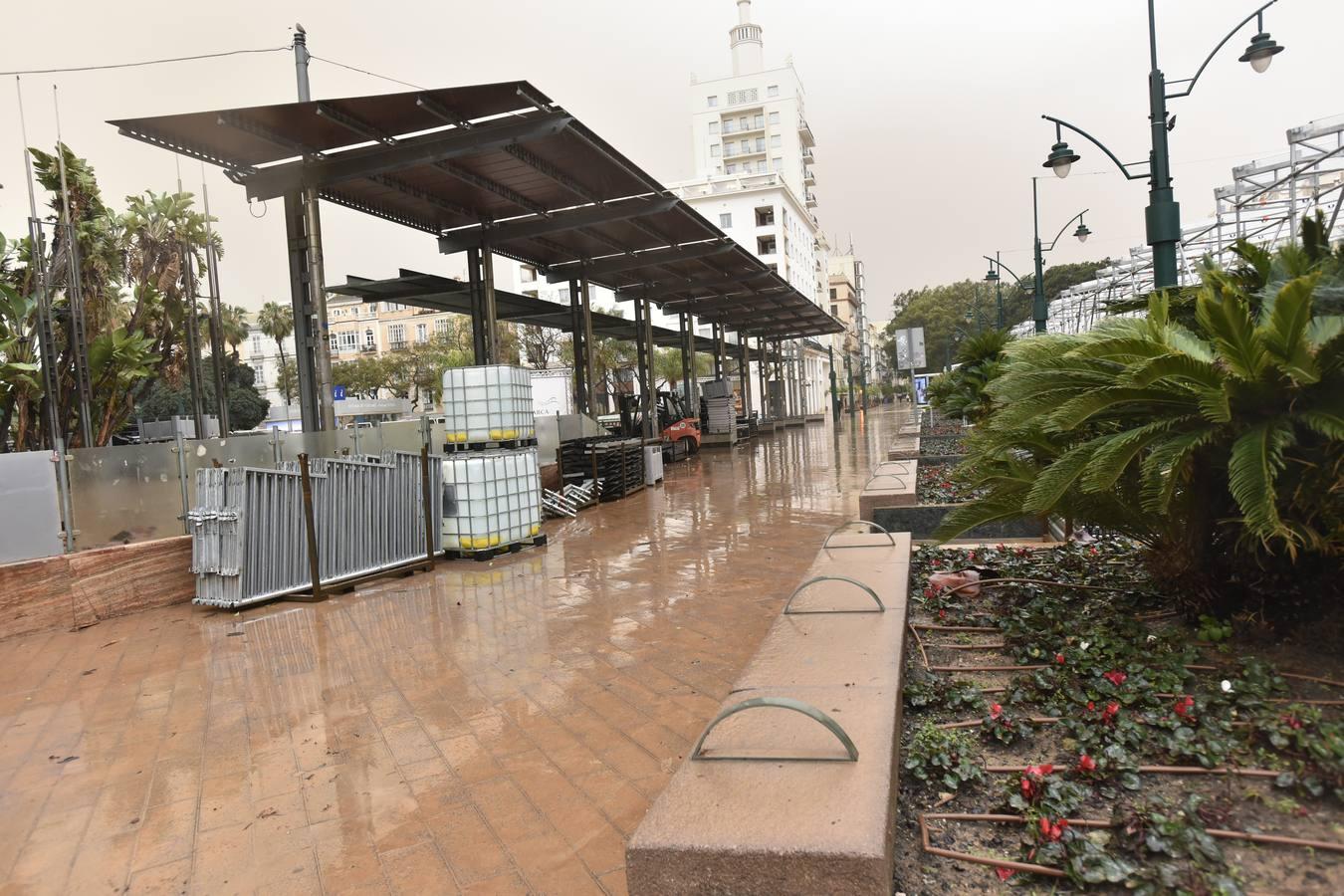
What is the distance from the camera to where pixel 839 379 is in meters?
96.6

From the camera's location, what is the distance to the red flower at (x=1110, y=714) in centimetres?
262

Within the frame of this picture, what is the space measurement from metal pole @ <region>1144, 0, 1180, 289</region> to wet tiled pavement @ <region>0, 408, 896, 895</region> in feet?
16.5

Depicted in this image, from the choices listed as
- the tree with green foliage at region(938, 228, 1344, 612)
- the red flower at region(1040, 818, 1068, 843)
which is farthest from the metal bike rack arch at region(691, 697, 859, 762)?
the tree with green foliage at region(938, 228, 1344, 612)

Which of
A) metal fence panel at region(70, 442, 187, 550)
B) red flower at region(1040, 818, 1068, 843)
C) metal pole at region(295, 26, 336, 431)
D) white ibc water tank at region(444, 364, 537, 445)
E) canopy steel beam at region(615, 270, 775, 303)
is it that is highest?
canopy steel beam at region(615, 270, 775, 303)

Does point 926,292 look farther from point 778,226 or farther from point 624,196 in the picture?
point 624,196

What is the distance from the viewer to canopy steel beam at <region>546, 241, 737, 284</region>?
21.5 metres

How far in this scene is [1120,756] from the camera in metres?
2.40

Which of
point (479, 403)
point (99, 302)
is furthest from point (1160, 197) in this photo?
point (99, 302)

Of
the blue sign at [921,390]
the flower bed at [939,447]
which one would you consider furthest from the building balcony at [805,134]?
the flower bed at [939,447]

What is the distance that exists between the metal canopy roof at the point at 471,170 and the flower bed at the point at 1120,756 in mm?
9564

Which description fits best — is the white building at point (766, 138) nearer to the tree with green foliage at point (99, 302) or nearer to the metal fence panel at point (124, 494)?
the tree with green foliage at point (99, 302)

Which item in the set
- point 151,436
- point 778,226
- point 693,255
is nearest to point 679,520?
point 693,255

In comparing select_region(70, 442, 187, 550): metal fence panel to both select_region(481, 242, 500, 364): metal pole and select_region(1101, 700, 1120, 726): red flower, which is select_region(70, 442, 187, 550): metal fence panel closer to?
select_region(1101, 700, 1120, 726): red flower

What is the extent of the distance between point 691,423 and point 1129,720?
83.4ft
